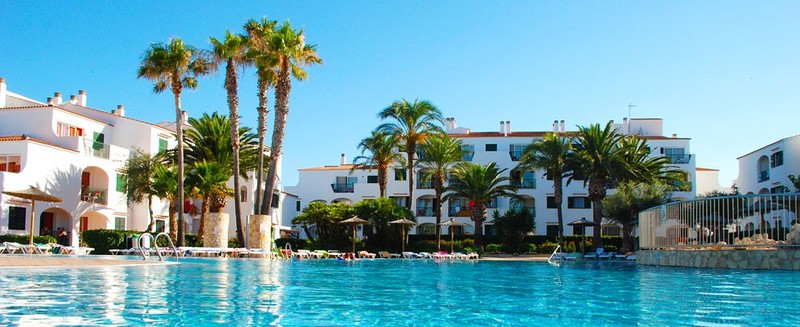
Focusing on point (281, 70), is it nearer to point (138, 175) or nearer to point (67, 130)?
point (138, 175)

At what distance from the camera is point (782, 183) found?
171 feet

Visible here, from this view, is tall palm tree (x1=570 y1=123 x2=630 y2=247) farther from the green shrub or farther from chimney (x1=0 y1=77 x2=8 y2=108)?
chimney (x1=0 y1=77 x2=8 y2=108)

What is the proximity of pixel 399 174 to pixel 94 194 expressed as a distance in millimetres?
24088

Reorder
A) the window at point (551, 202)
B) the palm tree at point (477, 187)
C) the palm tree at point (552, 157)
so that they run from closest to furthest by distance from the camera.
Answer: the palm tree at point (552, 157)
the palm tree at point (477, 187)
the window at point (551, 202)

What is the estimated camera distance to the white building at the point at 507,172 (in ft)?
188

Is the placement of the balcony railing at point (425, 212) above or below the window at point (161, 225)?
above

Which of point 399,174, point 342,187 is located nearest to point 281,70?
point 399,174

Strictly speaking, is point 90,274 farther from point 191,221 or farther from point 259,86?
point 191,221

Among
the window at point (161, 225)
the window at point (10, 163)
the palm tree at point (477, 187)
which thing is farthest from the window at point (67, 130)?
the palm tree at point (477, 187)

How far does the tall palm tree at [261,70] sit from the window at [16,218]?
11.9 metres

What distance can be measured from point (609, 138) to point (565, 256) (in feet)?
37.5

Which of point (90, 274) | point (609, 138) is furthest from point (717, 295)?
point (609, 138)

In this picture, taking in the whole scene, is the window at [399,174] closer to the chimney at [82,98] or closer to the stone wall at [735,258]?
the chimney at [82,98]

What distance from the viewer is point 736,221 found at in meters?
21.9
